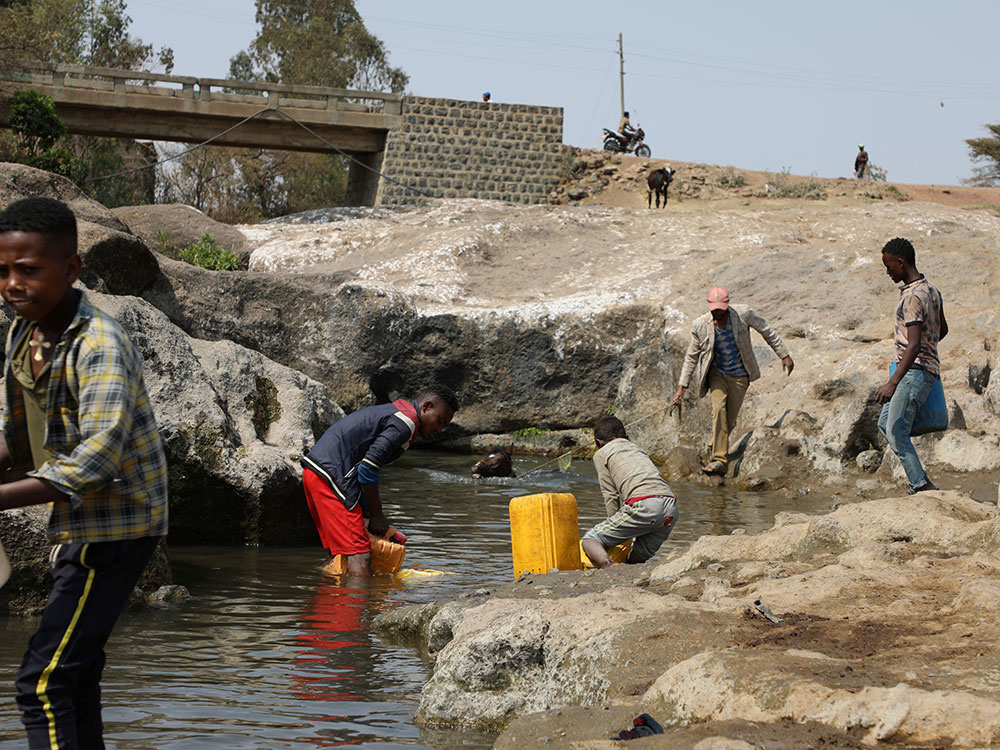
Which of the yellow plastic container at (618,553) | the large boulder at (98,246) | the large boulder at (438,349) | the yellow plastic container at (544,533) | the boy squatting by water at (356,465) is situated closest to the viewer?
the yellow plastic container at (544,533)

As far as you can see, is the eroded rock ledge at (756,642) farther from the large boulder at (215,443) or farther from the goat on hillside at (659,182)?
the goat on hillside at (659,182)

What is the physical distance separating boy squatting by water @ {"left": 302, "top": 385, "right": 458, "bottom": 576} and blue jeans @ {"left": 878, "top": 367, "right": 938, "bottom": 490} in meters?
3.11

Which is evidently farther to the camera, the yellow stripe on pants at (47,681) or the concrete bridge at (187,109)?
the concrete bridge at (187,109)

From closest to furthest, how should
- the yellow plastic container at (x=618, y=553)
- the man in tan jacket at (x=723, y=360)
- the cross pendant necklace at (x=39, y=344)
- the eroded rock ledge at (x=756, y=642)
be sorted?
the cross pendant necklace at (x=39, y=344) → the eroded rock ledge at (x=756, y=642) → the yellow plastic container at (x=618, y=553) → the man in tan jacket at (x=723, y=360)

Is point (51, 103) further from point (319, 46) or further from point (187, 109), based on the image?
point (319, 46)

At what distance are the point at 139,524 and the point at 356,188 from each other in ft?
104

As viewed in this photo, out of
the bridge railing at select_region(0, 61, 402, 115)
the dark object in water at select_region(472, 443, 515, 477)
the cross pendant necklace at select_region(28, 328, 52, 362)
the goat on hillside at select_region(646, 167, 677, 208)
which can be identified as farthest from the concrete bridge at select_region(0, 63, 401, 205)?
the cross pendant necklace at select_region(28, 328, 52, 362)

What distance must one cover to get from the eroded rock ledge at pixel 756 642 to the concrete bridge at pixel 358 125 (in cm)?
2501

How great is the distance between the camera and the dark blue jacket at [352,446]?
24.4 ft

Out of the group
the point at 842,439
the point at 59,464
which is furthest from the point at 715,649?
the point at 842,439

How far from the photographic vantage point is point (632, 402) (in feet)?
51.0

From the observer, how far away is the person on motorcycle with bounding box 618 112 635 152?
127ft

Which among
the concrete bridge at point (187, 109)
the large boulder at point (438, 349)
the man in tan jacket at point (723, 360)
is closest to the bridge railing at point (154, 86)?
the concrete bridge at point (187, 109)

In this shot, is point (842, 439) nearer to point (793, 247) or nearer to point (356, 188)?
point (793, 247)
